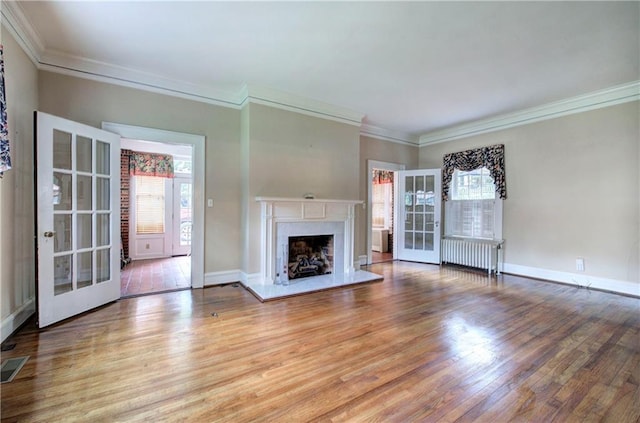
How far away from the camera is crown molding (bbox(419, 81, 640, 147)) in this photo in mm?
3902

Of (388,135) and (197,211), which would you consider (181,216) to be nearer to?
(197,211)

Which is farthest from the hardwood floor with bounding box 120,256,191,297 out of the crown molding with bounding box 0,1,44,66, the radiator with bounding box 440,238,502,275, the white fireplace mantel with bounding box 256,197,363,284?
the radiator with bounding box 440,238,502,275

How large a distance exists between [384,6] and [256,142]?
92.9 inches

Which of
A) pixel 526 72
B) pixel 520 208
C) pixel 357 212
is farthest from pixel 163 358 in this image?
pixel 520 208

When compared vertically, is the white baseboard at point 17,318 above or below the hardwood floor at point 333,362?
above

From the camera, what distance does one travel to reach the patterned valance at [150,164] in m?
6.44

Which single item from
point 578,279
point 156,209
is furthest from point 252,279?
point 578,279

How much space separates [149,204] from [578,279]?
8.41 m

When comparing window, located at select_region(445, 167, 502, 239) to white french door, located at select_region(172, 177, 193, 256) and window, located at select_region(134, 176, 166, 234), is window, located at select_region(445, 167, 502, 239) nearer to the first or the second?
white french door, located at select_region(172, 177, 193, 256)

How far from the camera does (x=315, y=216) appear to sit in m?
4.41

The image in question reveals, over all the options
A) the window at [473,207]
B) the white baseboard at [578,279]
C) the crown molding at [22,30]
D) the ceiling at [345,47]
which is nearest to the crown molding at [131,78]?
the ceiling at [345,47]

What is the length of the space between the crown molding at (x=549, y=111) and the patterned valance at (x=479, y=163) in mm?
393

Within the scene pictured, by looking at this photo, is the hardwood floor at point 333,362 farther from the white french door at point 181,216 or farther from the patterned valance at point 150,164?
the patterned valance at point 150,164

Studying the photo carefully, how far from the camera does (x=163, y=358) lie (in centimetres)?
220
